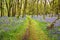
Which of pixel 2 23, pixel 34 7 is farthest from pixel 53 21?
pixel 2 23

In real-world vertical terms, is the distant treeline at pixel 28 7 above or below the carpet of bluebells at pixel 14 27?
above

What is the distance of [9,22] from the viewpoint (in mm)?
2525

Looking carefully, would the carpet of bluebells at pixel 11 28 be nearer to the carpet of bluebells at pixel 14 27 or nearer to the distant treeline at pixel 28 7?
the carpet of bluebells at pixel 14 27

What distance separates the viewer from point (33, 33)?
8.07 feet

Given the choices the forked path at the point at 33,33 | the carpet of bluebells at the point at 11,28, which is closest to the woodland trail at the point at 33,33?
the forked path at the point at 33,33

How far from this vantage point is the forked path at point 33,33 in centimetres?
243

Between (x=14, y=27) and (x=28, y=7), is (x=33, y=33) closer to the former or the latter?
(x=14, y=27)

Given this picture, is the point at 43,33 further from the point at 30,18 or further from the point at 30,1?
the point at 30,1

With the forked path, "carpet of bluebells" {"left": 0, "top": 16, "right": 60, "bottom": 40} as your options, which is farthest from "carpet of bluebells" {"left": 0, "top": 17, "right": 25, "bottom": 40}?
the forked path

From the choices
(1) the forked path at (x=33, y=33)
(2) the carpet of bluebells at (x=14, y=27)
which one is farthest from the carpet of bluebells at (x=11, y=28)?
(1) the forked path at (x=33, y=33)

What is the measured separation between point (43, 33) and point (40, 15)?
0.97 ft

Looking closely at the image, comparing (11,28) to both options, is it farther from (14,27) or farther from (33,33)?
(33,33)

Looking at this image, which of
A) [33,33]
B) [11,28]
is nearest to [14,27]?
[11,28]

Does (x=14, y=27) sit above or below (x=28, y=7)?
below
